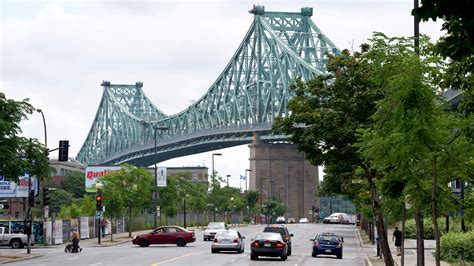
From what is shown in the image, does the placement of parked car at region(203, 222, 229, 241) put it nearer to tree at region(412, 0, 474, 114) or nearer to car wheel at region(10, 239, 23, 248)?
car wheel at region(10, 239, 23, 248)

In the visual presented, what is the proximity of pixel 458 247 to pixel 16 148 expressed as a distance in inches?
867

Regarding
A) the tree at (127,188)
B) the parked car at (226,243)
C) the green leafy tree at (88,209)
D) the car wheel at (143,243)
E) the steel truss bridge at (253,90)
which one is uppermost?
the steel truss bridge at (253,90)

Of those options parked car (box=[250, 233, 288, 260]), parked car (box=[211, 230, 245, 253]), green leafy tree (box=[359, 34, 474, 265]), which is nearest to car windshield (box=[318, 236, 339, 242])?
parked car (box=[211, 230, 245, 253])

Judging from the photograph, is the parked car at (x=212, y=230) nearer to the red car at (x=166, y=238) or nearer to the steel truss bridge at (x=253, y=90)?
the red car at (x=166, y=238)

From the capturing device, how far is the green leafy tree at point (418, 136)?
20.9 m

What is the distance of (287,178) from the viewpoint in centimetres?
17100

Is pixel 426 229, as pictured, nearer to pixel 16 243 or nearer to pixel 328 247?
pixel 328 247

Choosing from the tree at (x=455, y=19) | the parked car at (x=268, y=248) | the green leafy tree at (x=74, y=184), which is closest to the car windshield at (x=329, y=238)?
the parked car at (x=268, y=248)

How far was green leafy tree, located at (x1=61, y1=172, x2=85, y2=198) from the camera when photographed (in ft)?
600

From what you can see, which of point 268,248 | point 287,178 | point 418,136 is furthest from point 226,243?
point 287,178

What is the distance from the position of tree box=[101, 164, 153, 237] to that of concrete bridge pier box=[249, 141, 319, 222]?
244 ft

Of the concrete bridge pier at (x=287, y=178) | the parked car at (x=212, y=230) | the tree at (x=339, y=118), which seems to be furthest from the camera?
the concrete bridge pier at (x=287, y=178)

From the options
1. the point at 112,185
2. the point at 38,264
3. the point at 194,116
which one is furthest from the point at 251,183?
the point at 38,264

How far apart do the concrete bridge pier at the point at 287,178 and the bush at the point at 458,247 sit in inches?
4574
